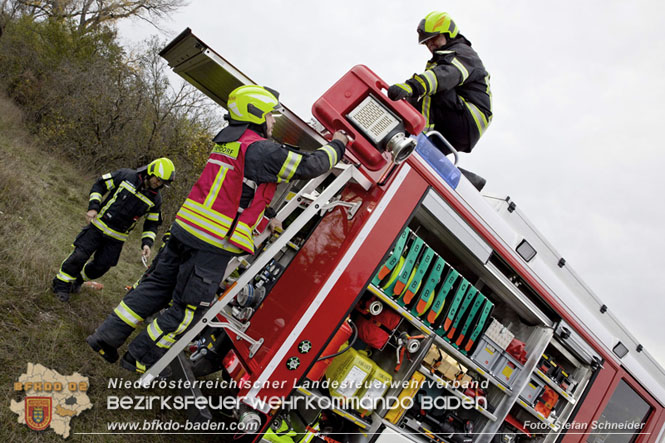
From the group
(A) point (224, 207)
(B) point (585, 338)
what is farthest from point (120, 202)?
(B) point (585, 338)

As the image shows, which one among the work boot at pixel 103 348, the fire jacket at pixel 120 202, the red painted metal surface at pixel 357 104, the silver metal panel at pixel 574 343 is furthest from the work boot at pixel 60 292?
the silver metal panel at pixel 574 343

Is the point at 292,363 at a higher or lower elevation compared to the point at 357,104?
lower

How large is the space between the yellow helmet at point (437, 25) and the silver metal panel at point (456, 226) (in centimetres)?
156

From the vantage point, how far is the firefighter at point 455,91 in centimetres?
389

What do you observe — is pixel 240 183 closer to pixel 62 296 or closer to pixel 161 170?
pixel 161 170

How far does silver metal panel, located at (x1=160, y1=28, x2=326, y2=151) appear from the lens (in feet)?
10.5

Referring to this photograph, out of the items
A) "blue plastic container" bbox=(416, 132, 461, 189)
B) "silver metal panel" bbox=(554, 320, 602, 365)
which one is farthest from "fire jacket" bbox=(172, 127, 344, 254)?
"silver metal panel" bbox=(554, 320, 602, 365)

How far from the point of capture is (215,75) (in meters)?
3.53

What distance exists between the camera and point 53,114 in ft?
38.1

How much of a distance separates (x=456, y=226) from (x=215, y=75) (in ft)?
7.37

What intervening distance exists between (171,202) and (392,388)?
9153mm

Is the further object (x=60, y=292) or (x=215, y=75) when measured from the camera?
(x=60, y=292)

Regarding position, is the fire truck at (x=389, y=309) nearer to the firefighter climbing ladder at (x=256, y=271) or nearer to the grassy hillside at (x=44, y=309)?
the firefighter climbing ladder at (x=256, y=271)

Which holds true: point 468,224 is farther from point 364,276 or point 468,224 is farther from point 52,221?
point 52,221
